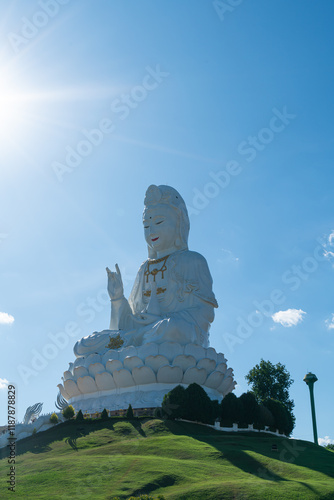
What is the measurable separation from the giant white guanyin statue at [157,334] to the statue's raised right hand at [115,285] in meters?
0.04

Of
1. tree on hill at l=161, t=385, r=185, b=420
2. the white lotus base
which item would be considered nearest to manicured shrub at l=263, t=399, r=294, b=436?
the white lotus base

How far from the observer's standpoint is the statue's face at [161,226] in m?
26.7

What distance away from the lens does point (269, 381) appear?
3219 cm

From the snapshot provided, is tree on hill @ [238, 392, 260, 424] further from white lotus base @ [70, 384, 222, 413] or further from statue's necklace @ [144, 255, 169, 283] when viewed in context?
statue's necklace @ [144, 255, 169, 283]

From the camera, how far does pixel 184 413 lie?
19.3 metres

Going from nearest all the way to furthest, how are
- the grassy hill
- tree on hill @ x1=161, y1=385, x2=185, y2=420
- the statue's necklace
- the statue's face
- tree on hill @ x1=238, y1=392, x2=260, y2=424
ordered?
the grassy hill < tree on hill @ x1=161, y1=385, x2=185, y2=420 < tree on hill @ x1=238, y1=392, x2=260, y2=424 < the statue's necklace < the statue's face

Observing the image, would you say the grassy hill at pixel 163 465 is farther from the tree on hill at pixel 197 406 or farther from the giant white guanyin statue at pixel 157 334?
the giant white guanyin statue at pixel 157 334

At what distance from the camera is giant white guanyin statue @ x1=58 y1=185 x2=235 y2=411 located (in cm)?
2194

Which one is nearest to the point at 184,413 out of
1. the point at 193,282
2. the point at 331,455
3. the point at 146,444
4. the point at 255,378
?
the point at 146,444

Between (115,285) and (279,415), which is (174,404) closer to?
(279,415)

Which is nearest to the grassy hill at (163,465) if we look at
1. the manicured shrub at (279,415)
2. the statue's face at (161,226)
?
the manicured shrub at (279,415)

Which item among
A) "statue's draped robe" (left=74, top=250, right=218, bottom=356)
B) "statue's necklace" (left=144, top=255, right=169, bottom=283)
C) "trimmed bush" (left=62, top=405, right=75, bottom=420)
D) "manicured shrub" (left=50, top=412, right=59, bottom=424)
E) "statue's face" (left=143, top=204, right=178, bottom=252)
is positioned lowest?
"manicured shrub" (left=50, top=412, right=59, bottom=424)

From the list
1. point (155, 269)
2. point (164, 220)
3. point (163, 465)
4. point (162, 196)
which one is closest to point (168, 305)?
point (155, 269)

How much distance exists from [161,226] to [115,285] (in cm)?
348
